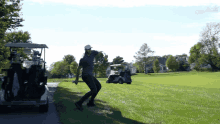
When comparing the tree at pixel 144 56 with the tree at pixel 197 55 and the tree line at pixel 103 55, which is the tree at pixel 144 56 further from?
the tree at pixel 197 55

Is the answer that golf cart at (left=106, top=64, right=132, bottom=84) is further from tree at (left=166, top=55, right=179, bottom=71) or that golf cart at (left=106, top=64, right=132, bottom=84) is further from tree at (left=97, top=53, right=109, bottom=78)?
tree at (left=166, top=55, right=179, bottom=71)

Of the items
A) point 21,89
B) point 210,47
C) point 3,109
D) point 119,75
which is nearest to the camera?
point 21,89

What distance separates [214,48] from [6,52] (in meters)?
58.2

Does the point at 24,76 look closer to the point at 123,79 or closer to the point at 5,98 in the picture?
the point at 5,98

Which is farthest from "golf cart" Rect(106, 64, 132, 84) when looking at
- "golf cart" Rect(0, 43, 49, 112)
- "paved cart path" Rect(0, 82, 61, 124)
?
"golf cart" Rect(0, 43, 49, 112)

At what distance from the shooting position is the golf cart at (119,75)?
24.3 metres

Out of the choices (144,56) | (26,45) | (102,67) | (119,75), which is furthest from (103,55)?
(26,45)

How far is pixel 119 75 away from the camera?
25.3 m

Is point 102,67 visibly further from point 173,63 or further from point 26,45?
point 26,45

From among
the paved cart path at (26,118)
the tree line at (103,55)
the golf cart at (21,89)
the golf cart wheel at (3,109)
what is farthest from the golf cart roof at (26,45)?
the tree line at (103,55)

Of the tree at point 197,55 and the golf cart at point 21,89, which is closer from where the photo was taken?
the golf cart at point 21,89

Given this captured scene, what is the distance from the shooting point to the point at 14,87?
7344 millimetres

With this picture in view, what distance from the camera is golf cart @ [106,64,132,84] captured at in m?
24.3

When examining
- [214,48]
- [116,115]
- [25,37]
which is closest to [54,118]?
[116,115]
